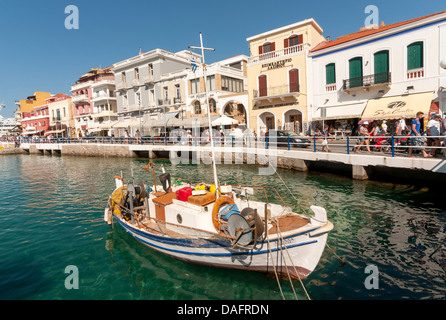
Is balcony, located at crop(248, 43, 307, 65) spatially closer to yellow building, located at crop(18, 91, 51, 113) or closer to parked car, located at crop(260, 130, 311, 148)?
parked car, located at crop(260, 130, 311, 148)

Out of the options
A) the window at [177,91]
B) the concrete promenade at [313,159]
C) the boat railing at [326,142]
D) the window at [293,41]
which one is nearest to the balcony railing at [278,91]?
the window at [293,41]

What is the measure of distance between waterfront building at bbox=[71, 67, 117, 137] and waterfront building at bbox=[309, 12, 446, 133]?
3876cm

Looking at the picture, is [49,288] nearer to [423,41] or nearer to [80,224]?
[80,224]

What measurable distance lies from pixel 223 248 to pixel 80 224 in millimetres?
7479

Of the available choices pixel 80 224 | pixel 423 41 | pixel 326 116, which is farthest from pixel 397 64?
pixel 80 224

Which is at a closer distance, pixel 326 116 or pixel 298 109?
pixel 326 116

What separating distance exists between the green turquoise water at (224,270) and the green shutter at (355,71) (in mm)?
12366

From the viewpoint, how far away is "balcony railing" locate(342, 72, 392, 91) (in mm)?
21383

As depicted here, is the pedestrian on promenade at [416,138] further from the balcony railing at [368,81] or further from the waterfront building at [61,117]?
the waterfront building at [61,117]

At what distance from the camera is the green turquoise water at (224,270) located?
6.33 metres

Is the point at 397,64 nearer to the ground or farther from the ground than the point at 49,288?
farther from the ground

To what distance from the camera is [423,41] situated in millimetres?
19625

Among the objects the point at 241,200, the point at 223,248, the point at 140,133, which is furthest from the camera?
the point at 140,133

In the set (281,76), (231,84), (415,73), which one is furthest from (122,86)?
(415,73)
